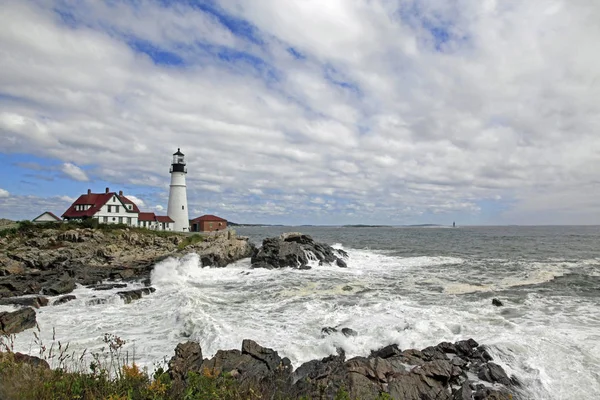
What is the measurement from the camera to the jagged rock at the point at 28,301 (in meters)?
17.2

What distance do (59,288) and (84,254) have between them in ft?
44.4

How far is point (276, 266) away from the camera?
31.6m

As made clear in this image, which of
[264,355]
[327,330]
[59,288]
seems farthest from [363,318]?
[59,288]

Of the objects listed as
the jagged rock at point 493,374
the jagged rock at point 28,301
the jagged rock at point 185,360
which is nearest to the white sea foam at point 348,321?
the jagged rock at point 493,374

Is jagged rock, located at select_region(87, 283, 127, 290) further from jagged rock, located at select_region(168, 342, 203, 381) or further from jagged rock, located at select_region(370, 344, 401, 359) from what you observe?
jagged rock, located at select_region(370, 344, 401, 359)

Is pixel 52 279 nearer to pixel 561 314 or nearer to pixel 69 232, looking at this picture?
pixel 69 232

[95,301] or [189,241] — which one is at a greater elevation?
[189,241]

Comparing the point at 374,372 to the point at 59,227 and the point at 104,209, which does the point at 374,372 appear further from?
the point at 104,209

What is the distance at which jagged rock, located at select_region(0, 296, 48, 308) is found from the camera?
677 inches

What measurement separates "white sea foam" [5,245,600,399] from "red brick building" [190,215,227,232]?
46.4 meters

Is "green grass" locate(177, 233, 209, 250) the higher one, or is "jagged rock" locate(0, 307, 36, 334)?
"green grass" locate(177, 233, 209, 250)

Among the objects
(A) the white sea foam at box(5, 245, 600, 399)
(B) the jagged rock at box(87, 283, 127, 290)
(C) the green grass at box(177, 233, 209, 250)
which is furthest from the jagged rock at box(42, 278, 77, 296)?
(C) the green grass at box(177, 233, 209, 250)

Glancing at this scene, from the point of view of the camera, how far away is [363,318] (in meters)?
14.8

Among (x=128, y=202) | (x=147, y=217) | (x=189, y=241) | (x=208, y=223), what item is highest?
(x=128, y=202)
